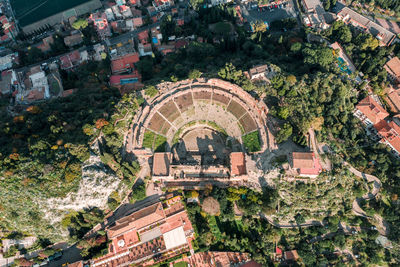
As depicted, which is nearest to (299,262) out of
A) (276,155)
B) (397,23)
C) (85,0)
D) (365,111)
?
(276,155)

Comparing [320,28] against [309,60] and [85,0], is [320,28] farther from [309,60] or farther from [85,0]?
[85,0]

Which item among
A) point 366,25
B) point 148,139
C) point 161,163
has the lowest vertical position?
point 161,163

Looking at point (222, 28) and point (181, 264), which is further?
point (222, 28)

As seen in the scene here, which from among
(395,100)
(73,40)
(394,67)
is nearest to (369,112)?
(395,100)

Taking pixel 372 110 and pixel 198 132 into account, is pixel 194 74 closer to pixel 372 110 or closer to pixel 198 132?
pixel 198 132

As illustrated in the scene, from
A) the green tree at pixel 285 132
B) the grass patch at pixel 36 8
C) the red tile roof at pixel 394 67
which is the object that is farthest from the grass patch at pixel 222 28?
the grass patch at pixel 36 8
